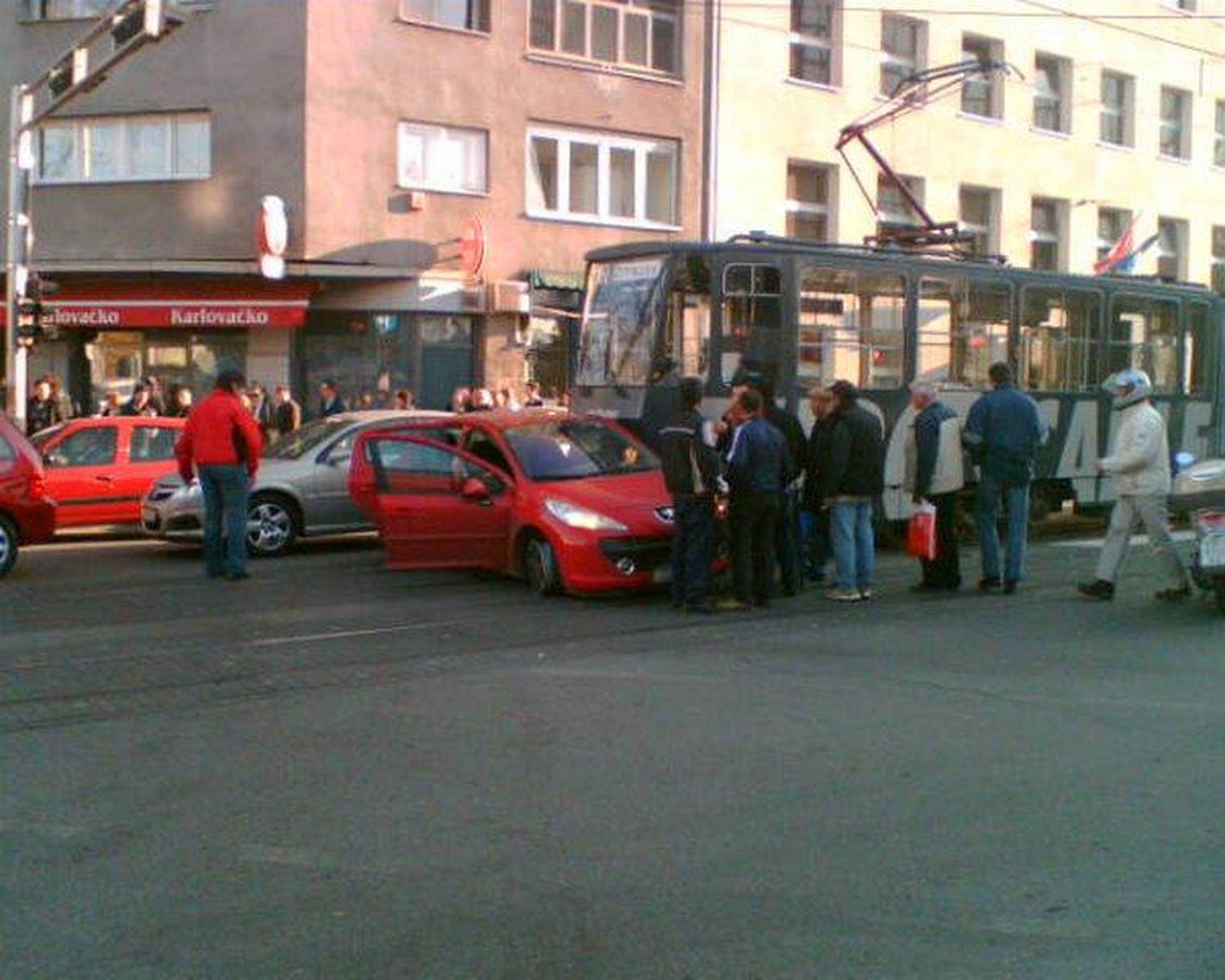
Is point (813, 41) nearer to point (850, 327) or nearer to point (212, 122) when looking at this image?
point (212, 122)

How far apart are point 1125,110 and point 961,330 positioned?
70.3 feet

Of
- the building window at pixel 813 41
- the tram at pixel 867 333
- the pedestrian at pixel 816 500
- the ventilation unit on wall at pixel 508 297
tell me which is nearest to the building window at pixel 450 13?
the ventilation unit on wall at pixel 508 297

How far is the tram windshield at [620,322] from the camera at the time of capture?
14664 mm

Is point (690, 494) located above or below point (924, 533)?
above

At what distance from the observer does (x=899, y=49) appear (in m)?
30.3

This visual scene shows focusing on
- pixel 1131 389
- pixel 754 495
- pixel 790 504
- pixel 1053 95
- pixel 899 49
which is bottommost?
pixel 790 504

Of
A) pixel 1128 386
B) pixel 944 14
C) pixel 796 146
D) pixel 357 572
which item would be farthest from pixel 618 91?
pixel 1128 386

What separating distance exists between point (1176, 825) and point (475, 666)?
14.8ft

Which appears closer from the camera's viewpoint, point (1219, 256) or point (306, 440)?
point (306, 440)

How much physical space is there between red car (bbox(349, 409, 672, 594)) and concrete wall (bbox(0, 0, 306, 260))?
1189 cm

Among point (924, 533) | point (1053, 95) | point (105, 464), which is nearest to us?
point (924, 533)

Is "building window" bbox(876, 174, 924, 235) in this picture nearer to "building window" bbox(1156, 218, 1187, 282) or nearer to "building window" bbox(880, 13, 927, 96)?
"building window" bbox(880, 13, 927, 96)

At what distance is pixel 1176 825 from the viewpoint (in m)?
5.96

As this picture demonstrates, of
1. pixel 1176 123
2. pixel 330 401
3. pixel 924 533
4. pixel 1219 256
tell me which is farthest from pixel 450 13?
pixel 1219 256
